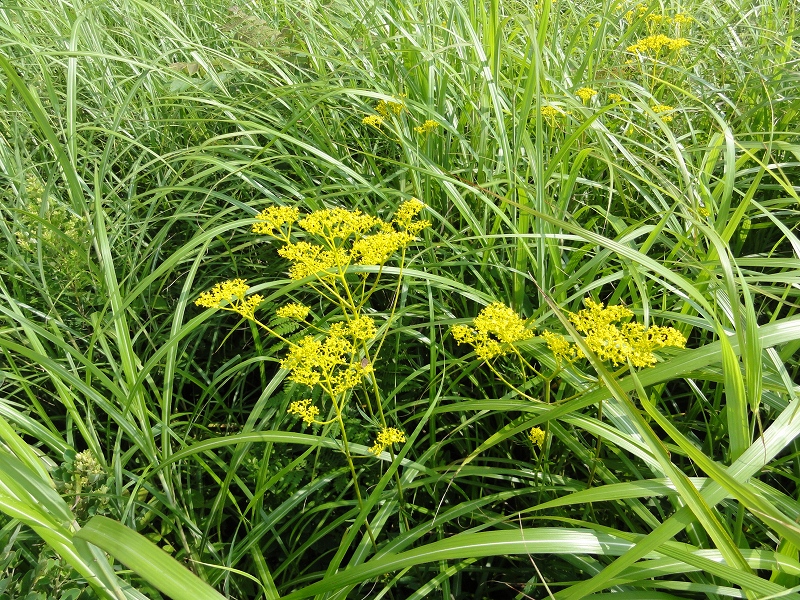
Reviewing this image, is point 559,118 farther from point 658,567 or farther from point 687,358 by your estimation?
point 658,567

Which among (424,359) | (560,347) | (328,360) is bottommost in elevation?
(424,359)

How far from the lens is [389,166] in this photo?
230 centimetres

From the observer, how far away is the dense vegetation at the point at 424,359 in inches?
38.7

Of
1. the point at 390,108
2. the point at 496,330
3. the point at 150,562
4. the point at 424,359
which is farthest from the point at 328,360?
the point at 390,108

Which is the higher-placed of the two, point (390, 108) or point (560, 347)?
point (390, 108)

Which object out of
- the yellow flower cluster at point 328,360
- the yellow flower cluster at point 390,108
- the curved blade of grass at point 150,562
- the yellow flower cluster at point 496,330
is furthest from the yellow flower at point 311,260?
the yellow flower cluster at point 390,108

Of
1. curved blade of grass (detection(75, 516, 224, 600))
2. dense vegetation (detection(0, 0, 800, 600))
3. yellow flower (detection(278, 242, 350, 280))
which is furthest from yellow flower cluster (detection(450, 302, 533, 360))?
curved blade of grass (detection(75, 516, 224, 600))

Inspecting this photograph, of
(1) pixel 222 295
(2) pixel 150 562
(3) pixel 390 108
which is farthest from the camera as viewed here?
(3) pixel 390 108

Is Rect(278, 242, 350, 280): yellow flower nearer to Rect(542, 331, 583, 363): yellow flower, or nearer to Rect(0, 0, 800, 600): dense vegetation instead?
Rect(0, 0, 800, 600): dense vegetation

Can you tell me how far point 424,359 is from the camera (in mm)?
1762

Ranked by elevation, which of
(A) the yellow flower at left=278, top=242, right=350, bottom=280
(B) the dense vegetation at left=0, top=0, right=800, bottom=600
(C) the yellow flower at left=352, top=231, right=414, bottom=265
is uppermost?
(A) the yellow flower at left=278, top=242, right=350, bottom=280

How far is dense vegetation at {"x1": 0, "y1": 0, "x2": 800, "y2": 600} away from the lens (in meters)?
0.98

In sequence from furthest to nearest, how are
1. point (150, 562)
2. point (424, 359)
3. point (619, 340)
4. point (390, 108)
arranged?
point (390, 108), point (424, 359), point (619, 340), point (150, 562)

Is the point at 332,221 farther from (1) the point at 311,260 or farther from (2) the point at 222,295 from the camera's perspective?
(2) the point at 222,295
